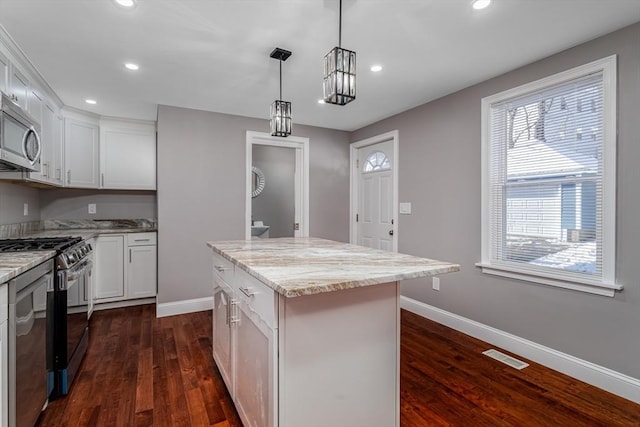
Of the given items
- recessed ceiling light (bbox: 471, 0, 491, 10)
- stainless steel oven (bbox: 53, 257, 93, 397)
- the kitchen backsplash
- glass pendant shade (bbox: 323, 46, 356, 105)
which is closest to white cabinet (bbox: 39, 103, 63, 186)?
the kitchen backsplash

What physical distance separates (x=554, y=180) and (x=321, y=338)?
221 cm

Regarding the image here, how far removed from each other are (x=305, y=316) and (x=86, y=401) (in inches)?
68.4

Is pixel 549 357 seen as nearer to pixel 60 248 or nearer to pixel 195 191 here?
pixel 60 248

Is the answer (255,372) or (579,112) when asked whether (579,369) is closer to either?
(579,112)

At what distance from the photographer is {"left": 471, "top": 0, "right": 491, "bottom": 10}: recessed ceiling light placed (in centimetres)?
181

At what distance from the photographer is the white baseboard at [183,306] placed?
3531 millimetres

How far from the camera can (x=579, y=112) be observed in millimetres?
2275

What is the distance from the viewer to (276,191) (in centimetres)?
432

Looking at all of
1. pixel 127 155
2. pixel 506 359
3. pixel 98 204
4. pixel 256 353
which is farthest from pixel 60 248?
pixel 506 359

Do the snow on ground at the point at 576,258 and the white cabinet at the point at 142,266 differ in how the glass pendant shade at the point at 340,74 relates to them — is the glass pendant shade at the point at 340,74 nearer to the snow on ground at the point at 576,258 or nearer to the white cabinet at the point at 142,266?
the snow on ground at the point at 576,258

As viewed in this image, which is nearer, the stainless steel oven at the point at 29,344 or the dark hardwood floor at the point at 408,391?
the stainless steel oven at the point at 29,344

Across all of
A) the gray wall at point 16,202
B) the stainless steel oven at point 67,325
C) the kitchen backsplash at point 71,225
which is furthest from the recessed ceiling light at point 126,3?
the kitchen backsplash at point 71,225

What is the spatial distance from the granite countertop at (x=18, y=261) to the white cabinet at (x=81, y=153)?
2068 mm

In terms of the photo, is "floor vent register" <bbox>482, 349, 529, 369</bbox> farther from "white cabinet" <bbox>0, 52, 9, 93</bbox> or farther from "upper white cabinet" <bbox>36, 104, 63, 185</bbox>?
"upper white cabinet" <bbox>36, 104, 63, 185</bbox>
